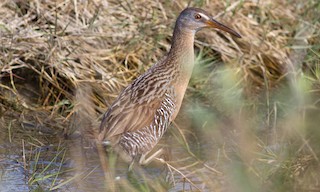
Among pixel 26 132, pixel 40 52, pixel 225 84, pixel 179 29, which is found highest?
pixel 225 84

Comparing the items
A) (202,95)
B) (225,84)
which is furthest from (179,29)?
(225,84)

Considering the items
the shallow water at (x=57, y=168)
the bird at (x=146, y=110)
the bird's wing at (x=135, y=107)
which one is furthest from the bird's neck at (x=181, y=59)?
the shallow water at (x=57, y=168)

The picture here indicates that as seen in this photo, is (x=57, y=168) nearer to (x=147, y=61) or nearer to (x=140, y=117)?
(x=140, y=117)

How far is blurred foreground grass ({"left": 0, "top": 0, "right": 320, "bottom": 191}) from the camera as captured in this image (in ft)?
18.5

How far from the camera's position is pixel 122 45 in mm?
6512

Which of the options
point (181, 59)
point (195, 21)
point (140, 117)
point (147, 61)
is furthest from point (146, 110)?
point (147, 61)

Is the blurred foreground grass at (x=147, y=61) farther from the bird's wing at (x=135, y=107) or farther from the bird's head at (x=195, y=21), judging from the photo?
the bird's head at (x=195, y=21)

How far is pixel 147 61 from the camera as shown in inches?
257

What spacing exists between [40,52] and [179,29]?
1107 mm

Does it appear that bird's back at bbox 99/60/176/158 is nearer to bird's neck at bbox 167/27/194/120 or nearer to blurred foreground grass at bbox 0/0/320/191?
bird's neck at bbox 167/27/194/120

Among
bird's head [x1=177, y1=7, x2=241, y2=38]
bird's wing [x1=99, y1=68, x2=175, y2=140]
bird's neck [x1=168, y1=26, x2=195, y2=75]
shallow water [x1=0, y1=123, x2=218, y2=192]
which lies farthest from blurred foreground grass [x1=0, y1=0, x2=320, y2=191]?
bird's head [x1=177, y1=7, x2=241, y2=38]

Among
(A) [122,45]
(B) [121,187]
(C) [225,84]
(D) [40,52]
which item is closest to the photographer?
(C) [225,84]

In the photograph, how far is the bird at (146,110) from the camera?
5.10 meters

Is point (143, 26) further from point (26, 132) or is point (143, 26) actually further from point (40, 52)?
point (26, 132)
